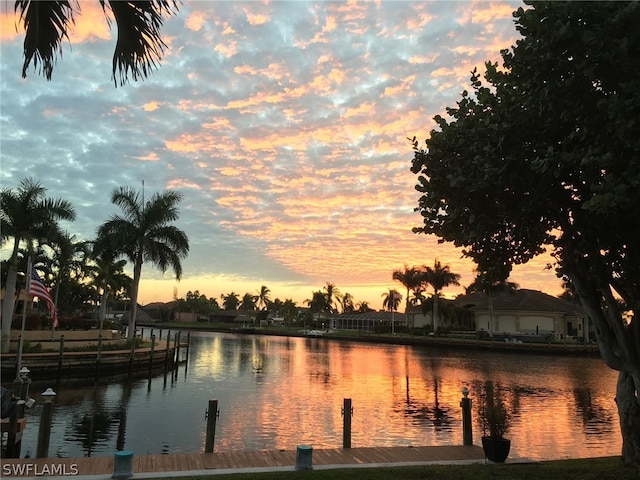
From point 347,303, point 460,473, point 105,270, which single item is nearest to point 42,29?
point 460,473

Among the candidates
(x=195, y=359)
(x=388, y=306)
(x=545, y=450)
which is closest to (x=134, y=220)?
(x=195, y=359)

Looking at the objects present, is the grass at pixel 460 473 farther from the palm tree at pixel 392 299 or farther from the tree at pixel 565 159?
the palm tree at pixel 392 299

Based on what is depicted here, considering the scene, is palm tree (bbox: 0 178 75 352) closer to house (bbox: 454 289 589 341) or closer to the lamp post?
the lamp post

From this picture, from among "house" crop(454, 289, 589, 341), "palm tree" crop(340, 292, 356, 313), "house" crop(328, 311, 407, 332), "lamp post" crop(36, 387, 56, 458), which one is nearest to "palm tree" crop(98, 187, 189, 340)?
"lamp post" crop(36, 387, 56, 458)

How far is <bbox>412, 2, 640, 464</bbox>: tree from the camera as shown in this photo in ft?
23.7

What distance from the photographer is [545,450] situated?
15.7 metres

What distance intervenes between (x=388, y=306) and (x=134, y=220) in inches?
3158

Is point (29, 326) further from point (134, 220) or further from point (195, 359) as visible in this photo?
point (195, 359)

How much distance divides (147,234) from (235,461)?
3221 centimetres

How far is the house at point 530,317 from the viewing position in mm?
76000

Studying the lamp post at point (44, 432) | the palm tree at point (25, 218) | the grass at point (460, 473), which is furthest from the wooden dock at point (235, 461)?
the palm tree at point (25, 218)

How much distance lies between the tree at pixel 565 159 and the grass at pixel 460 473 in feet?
3.55

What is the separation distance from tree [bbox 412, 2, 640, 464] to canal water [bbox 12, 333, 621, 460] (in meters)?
7.37

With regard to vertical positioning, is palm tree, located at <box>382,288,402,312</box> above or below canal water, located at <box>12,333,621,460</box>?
above
